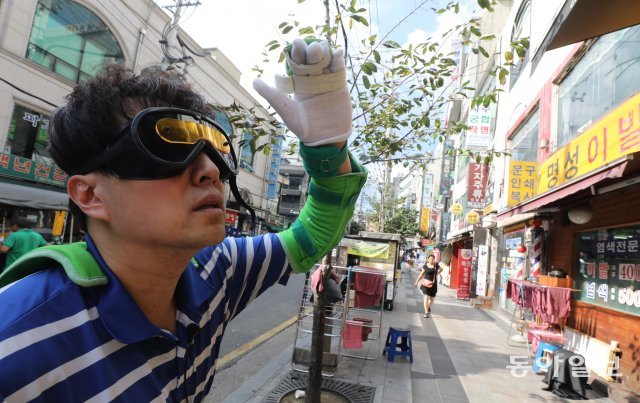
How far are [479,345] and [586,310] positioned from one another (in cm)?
224

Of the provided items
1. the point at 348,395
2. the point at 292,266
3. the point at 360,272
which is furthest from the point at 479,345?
the point at 292,266

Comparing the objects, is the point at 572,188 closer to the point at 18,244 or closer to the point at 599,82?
the point at 599,82

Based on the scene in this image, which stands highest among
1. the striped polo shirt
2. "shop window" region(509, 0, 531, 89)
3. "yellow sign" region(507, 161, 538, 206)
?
"shop window" region(509, 0, 531, 89)

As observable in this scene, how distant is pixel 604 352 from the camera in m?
5.61

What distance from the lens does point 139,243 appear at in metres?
1.05

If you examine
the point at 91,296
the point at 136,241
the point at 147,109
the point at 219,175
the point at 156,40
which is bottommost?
the point at 91,296

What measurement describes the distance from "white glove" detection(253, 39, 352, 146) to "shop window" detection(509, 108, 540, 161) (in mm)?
10456

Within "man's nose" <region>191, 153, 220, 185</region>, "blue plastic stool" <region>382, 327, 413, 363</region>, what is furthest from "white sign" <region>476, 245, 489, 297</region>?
"man's nose" <region>191, 153, 220, 185</region>

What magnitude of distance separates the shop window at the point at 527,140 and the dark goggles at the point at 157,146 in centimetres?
1083

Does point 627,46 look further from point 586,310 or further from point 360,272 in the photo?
point 360,272

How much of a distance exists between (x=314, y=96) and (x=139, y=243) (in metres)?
0.70

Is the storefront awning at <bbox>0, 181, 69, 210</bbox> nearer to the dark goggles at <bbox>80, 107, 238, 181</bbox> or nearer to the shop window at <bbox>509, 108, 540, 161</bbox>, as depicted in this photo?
the dark goggles at <bbox>80, 107, 238, 181</bbox>

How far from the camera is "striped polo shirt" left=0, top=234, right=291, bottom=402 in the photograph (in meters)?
0.77

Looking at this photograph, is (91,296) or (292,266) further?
(292,266)
